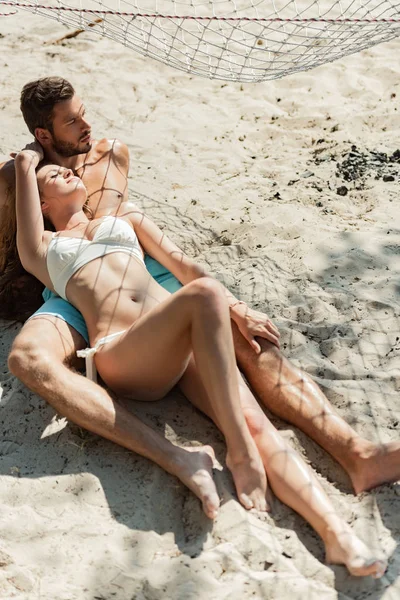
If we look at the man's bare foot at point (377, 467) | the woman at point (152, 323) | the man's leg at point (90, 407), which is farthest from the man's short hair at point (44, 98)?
the man's bare foot at point (377, 467)

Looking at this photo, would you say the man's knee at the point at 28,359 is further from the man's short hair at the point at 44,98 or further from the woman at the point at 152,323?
the man's short hair at the point at 44,98

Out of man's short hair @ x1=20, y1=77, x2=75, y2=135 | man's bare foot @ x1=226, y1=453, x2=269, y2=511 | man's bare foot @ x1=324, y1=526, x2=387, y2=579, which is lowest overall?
man's bare foot @ x1=226, y1=453, x2=269, y2=511

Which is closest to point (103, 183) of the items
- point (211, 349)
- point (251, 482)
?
point (211, 349)

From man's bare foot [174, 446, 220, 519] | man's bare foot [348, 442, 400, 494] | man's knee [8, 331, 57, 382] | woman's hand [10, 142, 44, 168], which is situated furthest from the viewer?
woman's hand [10, 142, 44, 168]

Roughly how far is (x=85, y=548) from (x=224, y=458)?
1.82 ft

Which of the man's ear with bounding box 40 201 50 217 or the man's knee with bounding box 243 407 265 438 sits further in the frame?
the man's ear with bounding box 40 201 50 217

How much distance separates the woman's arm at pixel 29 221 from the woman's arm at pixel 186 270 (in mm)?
364

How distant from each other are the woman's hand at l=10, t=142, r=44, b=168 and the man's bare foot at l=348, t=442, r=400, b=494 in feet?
5.24

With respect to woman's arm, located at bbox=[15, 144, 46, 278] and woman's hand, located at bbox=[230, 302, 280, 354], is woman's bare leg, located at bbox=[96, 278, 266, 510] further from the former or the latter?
woman's arm, located at bbox=[15, 144, 46, 278]

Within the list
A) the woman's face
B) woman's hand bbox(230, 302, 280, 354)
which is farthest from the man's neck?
woman's hand bbox(230, 302, 280, 354)

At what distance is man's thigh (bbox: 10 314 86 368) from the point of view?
2.59 m

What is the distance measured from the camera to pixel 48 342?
2645mm

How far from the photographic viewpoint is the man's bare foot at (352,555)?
205cm

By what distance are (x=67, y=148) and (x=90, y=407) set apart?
50.4 inches
